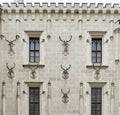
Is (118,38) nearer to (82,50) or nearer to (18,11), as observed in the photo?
(82,50)

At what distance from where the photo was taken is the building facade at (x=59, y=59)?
57.9 feet

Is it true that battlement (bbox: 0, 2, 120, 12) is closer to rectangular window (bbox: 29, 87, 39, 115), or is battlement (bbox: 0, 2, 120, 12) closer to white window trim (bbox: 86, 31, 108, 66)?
white window trim (bbox: 86, 31, 108, 66)

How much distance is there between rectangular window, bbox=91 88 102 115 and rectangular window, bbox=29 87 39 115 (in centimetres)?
319

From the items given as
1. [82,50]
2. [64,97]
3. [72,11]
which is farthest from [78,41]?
[64,97]

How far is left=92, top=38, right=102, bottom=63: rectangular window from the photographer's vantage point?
1834 centimetres

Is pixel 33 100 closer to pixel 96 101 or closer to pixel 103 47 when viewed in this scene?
pixel 96 101

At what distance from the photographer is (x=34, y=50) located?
60.3ft

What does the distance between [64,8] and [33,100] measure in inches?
223

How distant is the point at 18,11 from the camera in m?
18.3

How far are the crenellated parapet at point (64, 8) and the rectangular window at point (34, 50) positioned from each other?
177 cm

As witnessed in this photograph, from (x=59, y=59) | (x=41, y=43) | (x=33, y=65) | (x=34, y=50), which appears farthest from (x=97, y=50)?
(x=33, y=65)

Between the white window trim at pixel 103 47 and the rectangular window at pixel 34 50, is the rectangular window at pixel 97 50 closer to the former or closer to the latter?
the white window trim at pixel 103 47

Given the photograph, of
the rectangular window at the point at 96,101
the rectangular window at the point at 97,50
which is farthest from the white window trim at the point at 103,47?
the rectangular window at the point at 96,101

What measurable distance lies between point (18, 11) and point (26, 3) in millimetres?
673
